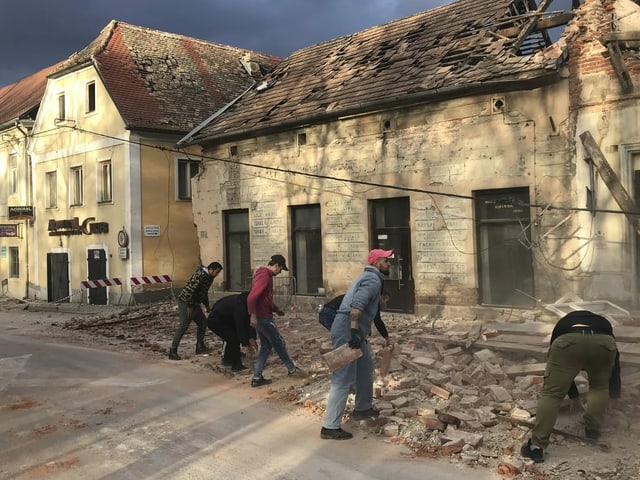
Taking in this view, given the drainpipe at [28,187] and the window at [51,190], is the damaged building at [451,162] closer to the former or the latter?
the window at [51,190]

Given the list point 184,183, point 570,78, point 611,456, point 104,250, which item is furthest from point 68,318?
point 611,456

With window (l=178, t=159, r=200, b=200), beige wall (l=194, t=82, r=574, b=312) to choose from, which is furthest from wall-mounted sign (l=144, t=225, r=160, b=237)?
beige wall (l=194, t=82, r=574, b=312)

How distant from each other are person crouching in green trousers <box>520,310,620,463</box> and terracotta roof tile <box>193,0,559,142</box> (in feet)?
20.4

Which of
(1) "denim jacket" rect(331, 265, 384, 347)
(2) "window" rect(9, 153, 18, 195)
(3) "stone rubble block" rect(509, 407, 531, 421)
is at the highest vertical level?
(2) "window" rect(9, 153, 18, 195)

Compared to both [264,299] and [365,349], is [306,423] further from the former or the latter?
[264,299]

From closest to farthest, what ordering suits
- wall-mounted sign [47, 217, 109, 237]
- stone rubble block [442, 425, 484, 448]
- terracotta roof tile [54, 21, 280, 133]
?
stone rubble block [442, 425, 484, 448] < terracotta roof tile [54, 21, 280, 133] < wall-mounted sign [47, 217, 109, 237]

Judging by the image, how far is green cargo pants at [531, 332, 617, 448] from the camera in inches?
187

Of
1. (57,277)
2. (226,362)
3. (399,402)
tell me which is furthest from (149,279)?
(399,402)

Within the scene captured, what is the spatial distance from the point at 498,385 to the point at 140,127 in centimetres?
1605

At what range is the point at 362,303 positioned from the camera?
18.3ft

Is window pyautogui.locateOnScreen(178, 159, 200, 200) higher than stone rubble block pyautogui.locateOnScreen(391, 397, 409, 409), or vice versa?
window pyautogui.locateOnScreen(178, 159, 200, 200)

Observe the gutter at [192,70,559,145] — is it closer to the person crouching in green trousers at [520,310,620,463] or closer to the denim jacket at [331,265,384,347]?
the denim jacket at [331,265,384,347]

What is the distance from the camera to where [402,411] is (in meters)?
6.00

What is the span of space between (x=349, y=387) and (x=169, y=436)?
6.02 feet
